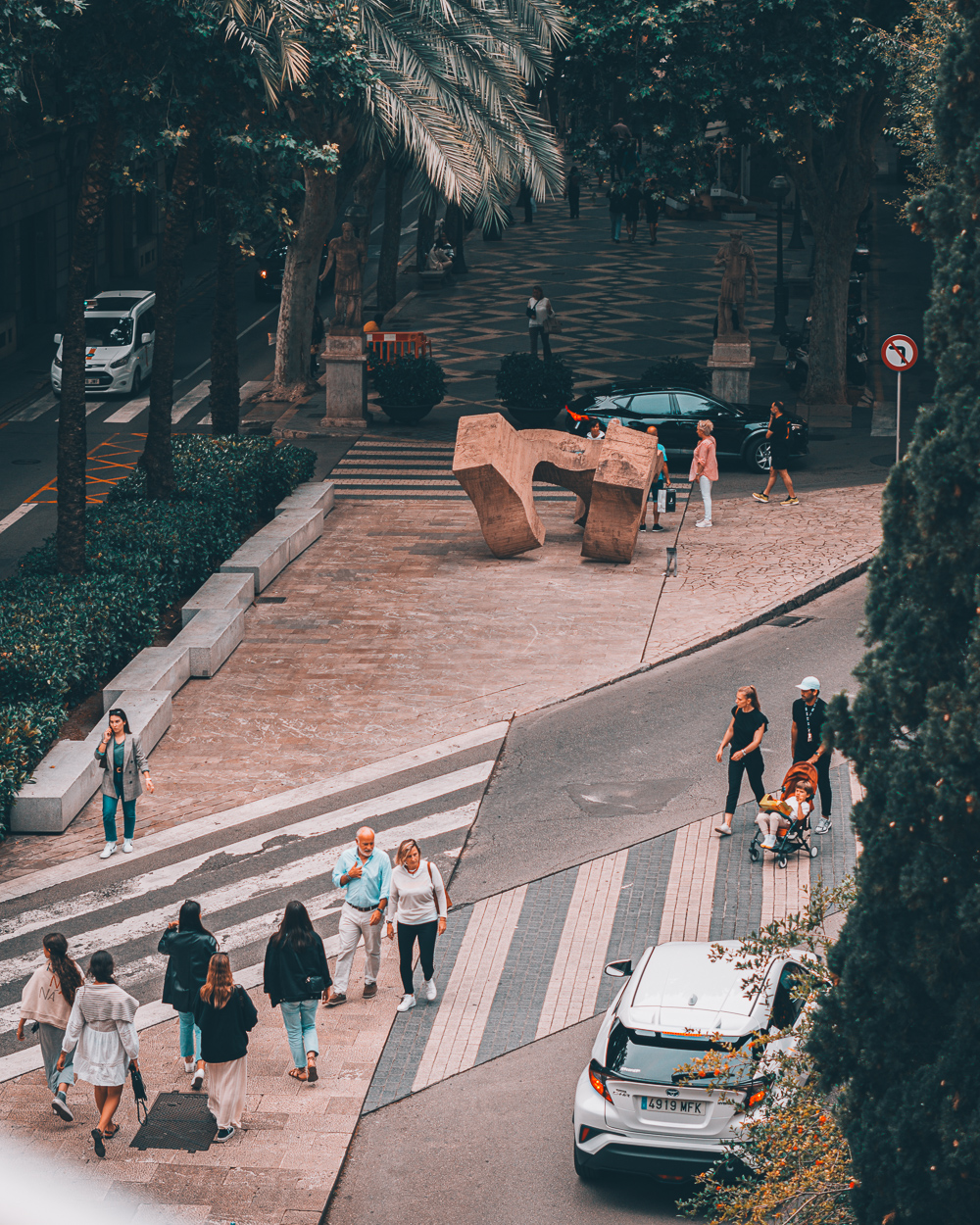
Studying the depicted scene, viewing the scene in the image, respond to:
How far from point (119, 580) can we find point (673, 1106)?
39.1ft

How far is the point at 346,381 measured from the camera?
32125mm

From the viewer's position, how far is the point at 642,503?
23406 millimetres

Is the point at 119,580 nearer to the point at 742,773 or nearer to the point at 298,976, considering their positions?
the point at 742,773

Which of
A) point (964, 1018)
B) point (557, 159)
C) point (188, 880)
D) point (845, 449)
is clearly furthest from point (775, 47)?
point (964, 1018)

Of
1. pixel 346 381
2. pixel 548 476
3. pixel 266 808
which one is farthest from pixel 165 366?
pixel 346 381

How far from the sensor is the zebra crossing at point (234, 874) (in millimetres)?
13008

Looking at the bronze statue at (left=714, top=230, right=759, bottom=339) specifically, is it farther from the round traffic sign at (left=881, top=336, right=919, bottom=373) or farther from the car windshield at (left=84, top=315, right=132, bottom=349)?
the car windshield at (left=84, top=315, right=132, bottom=349)

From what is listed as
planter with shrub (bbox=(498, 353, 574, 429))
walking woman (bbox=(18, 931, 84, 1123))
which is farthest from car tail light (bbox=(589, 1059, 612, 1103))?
planter with shrub (bbox=(498, 353, 574, 429))

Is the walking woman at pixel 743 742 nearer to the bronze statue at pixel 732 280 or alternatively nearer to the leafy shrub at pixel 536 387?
the leafy shrub at pixel 536 387

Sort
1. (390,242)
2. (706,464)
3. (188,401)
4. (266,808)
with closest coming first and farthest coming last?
(266,808) < (706,464) < (188,401) < (390,242)

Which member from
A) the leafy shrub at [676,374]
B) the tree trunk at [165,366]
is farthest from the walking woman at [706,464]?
the tree trunk at [165,366]

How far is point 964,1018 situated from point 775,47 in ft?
79.0

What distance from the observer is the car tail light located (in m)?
9.59

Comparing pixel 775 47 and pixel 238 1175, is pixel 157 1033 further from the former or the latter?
pixel 775 47
